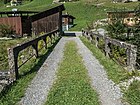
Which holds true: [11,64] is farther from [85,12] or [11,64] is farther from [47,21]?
[85,12]

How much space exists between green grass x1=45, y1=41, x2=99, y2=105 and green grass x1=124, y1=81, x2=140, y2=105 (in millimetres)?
922

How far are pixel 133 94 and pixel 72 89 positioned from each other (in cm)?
191

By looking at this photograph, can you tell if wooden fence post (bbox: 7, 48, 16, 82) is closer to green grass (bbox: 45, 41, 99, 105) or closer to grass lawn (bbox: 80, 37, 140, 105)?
green grass (bbox: 45, 41, 99, 105)

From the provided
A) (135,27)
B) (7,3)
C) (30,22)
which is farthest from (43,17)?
(7,3)

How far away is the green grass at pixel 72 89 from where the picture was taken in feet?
25.3

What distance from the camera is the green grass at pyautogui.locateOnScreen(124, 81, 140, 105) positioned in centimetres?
763

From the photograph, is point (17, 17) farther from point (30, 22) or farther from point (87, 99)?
point (87, 99)

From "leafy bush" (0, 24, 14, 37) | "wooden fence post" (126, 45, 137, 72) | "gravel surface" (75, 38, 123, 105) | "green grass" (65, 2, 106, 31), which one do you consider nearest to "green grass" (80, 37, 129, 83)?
"gravel surface" (75, 38, 123, 105)

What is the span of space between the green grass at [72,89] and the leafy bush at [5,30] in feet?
105

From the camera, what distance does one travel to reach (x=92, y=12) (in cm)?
8025

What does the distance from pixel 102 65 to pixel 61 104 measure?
18.5 feet

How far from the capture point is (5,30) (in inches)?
1676

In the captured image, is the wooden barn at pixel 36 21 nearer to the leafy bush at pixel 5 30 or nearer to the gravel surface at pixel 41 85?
the leafy bush at pixel 5 30

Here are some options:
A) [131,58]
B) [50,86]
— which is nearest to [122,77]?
[131,58]
